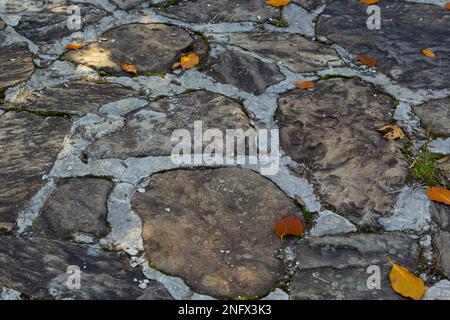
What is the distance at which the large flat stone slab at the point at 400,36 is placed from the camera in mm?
3447

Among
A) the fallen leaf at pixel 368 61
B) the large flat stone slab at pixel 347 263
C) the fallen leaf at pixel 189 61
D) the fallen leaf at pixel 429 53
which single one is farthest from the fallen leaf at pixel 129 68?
the fallen leaf at pixel 429 53

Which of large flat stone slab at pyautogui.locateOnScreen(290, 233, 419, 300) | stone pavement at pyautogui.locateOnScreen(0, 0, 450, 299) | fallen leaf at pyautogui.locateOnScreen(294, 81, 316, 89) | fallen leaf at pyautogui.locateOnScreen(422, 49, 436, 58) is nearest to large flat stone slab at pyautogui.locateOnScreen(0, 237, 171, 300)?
stone pavement at pyautogui.locateOnScreen(0, 0, 450, 299)

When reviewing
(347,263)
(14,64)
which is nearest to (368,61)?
(347,263)

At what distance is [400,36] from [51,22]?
2.04 m

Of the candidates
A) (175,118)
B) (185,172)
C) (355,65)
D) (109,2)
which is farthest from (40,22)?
(355,65)

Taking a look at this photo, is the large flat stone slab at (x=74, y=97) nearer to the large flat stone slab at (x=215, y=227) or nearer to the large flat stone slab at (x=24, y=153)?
the large flat stone slab at (x=24, y=153)

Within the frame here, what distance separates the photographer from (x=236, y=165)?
287 centimetres

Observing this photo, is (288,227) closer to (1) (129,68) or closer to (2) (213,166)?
(2) (213,166)

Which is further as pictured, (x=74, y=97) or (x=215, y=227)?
(x=74, y=97)

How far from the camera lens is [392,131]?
301 centimetres

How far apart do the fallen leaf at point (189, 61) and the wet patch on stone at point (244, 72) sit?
0.32ft

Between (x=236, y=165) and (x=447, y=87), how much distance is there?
49.8 inches

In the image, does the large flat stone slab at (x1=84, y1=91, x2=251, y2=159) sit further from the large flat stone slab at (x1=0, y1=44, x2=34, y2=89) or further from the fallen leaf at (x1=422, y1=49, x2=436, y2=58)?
the fallen leaf at (x1=422, y1=49, x2=436, y2=58)

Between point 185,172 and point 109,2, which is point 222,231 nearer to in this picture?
point 185,172
